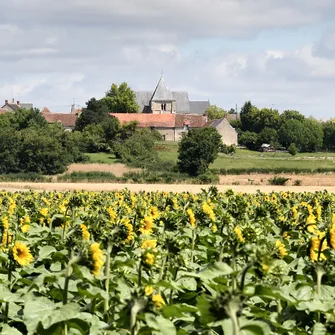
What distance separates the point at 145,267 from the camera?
5.10 m

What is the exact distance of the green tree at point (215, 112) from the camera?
170125mm

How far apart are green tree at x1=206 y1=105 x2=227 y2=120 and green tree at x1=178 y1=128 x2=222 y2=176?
3455 inches

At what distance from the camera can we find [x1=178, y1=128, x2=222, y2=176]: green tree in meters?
77.2

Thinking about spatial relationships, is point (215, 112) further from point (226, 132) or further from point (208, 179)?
point (208, 179)

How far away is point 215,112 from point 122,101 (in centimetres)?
2901

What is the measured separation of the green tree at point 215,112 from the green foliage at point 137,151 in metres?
71.0

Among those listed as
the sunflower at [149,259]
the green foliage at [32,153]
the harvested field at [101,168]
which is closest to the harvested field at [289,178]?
the harvested field at [101,168]

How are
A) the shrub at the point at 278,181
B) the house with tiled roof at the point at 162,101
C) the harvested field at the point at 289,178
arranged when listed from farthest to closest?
the house with tiled roof at the point at 162,101
the harvested field at the point at 289,178
the shrub at the point at 278,181

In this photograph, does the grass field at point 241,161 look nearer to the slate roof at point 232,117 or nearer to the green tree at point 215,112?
the green tree at point 215,112

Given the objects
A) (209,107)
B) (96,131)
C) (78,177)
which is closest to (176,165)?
(78,177)

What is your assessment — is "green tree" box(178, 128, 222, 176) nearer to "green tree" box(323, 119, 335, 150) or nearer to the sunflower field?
"green tree" box(323, 119, 335, 150)

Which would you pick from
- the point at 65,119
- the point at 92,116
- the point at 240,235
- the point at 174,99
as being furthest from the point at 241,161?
the point at 240,235

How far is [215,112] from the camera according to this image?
172 m

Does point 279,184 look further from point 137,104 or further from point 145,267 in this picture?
point 137,104
